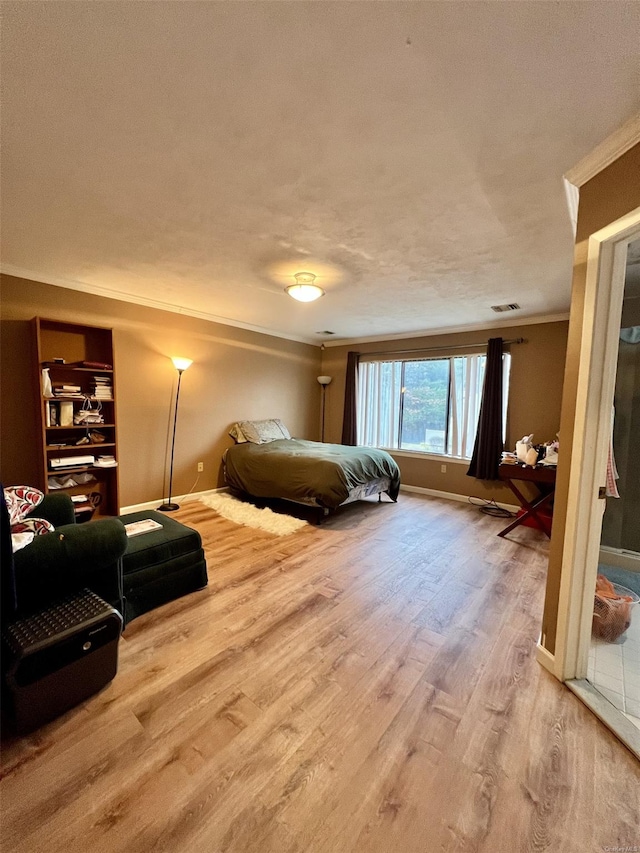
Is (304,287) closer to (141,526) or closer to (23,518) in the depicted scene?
(141,526)

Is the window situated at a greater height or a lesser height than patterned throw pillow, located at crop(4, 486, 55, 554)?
greater

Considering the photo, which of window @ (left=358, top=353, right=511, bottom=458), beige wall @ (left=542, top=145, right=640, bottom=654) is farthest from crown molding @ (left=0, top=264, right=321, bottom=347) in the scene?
beige wall @ (left=542, top=145, right=640, bottom=654)

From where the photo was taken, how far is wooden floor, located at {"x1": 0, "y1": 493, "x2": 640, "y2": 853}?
102cm

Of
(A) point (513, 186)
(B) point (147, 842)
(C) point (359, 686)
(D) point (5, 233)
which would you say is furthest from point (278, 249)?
(B) point (147, 842)

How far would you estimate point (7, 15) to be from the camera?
3.09ft

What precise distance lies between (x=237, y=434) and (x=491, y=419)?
342cm

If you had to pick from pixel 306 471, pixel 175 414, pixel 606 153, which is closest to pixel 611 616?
pixel 606 153

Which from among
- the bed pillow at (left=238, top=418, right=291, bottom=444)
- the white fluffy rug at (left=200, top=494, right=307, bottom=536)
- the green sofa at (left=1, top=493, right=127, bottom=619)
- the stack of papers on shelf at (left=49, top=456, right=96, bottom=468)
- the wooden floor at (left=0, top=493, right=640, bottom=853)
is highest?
the bed pillow at (left=238, top=418, right=291, bottom=444)

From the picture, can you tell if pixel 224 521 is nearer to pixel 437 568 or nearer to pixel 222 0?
pixel 437 568

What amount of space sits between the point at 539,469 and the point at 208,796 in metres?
3.36

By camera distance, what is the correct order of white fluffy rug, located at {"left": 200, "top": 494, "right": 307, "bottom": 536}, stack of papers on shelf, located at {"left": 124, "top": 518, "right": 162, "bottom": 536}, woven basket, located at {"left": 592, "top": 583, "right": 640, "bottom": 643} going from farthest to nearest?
white fluffy rug, located at {"left": 200, "top": 494, "right": 307, "bottom": 536}
stack of papers on shelf, located at {"left": 124, "top": 518, "right": 162, "bottom": 536}
woven basket, located at {"left": 592, "top": 583, "right": 640, "bottom": 643}

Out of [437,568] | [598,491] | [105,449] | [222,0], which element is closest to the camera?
[222,0]

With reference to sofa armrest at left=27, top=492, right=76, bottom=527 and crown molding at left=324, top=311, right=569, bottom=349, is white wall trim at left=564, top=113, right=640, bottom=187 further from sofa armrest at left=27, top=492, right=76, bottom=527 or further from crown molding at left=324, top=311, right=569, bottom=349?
sofa armrest at left=27, top=492, right=76, bottom=527

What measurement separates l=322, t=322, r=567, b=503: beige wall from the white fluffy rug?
93.0 inches
